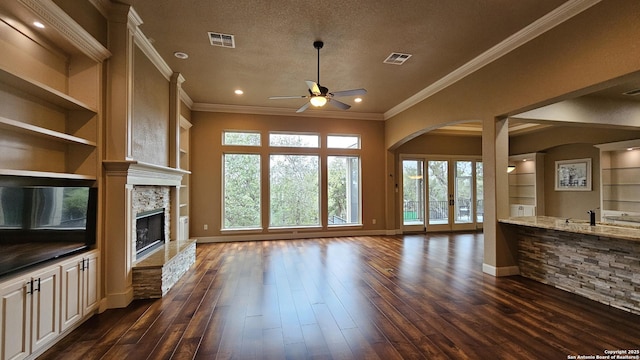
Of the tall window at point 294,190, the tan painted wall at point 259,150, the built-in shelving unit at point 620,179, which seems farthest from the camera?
the tall window at point 294,190

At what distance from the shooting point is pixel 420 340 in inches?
94.3

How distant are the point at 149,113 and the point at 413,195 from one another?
272 inches

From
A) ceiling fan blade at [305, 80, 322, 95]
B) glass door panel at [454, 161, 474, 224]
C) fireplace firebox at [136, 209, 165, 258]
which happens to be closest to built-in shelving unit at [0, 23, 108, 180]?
fireplace firebox at [136, 209, 165, 258]

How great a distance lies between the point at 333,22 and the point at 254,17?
0.95 m

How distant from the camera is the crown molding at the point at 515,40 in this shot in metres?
2.96

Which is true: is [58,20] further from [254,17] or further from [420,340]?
[420,340]

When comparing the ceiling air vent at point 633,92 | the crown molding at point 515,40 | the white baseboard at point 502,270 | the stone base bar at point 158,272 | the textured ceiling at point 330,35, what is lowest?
the white baseboard at point 502,270

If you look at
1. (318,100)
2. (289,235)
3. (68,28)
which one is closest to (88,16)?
(68,28)

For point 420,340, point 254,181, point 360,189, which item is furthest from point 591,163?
point 254,181

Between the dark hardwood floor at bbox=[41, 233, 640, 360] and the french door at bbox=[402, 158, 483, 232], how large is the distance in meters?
3.62

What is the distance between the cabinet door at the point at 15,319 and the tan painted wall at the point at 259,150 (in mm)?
4565

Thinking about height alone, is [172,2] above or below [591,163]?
above

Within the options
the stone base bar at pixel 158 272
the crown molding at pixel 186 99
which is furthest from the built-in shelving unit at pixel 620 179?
the crown molding at pixel 186 99

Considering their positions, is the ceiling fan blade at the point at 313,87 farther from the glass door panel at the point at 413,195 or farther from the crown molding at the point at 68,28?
the glass door panel at the point at 413,195
